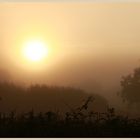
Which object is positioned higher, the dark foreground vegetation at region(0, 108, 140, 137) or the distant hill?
the distant hill

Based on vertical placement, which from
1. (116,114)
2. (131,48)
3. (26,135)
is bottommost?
(26,135)

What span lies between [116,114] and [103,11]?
0.53 meters

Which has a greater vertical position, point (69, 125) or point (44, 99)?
point (44, 99)

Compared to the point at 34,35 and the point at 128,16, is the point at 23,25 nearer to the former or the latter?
the point at 34,35

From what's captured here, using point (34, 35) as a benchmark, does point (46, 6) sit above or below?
above

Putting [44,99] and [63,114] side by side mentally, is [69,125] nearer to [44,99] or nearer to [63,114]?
[63,114]

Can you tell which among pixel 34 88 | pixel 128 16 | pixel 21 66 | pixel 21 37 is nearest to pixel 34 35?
pixel 21 37

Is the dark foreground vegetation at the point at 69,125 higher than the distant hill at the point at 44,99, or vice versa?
the distant hill at the point at 44,99

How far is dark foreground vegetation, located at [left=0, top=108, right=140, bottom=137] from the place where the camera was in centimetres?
155

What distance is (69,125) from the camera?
1561 millimetres

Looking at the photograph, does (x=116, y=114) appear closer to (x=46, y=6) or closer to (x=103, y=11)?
(x=103, y=11)

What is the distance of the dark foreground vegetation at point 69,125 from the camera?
→ 1.55 metres

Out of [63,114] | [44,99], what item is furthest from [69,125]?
[44,99]

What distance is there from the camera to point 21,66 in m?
1.61
